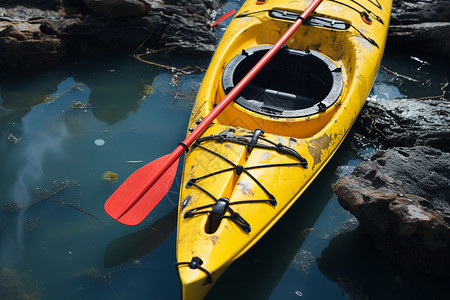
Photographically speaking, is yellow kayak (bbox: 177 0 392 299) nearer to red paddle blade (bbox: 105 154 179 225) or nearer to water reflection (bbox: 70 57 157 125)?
red paddle blade (bbox: 105 154 179 225)

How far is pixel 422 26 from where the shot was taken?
5.24 meters

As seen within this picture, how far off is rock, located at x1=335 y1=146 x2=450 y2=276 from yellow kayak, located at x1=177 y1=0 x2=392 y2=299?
0.36m

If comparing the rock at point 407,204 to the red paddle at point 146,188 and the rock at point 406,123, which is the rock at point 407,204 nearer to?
the rock at point 406,123

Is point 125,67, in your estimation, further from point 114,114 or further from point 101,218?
point 101,218

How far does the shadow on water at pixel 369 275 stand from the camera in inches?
108

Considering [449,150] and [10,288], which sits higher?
[449,150]

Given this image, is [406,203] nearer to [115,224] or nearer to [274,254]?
[274,254]

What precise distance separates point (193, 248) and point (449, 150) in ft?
8.52

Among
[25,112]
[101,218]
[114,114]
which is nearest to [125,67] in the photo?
[114,114]

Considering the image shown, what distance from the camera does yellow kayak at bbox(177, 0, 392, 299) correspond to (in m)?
2.45

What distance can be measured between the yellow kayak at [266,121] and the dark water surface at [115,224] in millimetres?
426

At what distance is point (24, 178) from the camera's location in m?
3.40

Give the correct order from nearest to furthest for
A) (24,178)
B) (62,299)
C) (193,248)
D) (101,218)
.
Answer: (193,248) < (62,299) < (101,218) < (24,178)

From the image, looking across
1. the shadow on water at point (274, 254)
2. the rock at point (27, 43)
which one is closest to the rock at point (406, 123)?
the shadow on water at point (274, 254)
